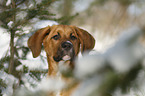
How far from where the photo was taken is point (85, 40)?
1299 millimetres

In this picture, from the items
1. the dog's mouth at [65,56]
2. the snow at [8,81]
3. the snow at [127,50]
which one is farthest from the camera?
the snow at [8,81]

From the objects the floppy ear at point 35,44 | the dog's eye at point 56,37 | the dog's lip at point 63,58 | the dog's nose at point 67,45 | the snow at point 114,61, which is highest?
the dog's eye at point 56,37

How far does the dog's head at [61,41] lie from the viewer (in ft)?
4.00

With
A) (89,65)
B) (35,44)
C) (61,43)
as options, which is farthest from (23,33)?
(89,65)

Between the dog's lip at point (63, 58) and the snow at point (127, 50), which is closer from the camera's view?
the snow at point (127, 50)

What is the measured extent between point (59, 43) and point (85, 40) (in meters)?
0.20

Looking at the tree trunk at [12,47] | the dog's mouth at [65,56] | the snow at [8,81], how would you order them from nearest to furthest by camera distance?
the dog's mouth at [65,56]
the snow at [8,81]
the tree trunk at [12,47]

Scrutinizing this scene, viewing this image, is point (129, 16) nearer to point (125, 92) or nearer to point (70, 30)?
point (70, 30)

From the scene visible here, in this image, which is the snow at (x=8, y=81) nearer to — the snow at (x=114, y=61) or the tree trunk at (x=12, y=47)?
the tree trunk at (x=12, y=47)

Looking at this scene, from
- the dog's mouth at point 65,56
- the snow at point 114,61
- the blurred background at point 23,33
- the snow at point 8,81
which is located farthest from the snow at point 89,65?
the snow at point 8,81

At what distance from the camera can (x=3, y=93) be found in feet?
4.11

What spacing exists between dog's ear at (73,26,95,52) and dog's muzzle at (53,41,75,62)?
0.34 feet

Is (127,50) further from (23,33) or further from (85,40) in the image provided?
(23,33)

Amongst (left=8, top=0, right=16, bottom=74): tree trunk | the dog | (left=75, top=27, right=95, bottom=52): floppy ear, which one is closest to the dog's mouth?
the dog
